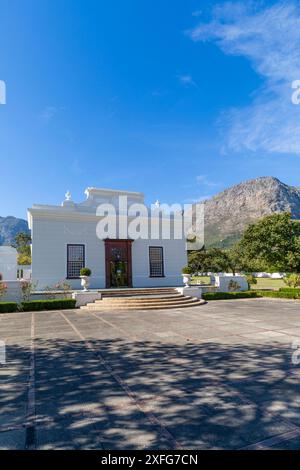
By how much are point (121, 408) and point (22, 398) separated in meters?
1.40

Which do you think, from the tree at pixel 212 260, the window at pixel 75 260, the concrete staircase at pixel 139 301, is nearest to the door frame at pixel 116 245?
the window at pixel 75 260

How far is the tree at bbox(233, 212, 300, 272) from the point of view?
37.3 m

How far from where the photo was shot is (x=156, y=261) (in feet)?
65.9

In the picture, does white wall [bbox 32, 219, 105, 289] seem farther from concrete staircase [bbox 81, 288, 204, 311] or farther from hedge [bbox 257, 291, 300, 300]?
hedge [bbox 257, 291, 300, 300]

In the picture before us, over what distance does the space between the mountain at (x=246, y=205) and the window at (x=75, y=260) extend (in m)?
136

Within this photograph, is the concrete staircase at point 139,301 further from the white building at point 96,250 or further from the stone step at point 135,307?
the white building at point 96,250

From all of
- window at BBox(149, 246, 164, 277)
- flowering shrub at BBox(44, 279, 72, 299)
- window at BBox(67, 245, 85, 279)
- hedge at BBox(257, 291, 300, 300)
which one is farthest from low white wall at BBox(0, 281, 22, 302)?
hedge at BBox(257, 291, 300, 300)

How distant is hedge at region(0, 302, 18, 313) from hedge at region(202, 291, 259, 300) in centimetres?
1030

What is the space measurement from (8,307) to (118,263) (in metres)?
7.32

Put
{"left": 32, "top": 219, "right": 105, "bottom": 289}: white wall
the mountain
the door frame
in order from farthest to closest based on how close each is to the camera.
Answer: the mountain
the door frame
{"left": 32, "top": 219, "right": 105, "bottom": 289}: white wall

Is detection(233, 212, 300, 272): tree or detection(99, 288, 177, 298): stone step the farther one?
detection(233, 212, 300, 272): tree

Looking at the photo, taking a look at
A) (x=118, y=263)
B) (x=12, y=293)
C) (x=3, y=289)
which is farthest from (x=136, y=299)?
(x=3, y=289)

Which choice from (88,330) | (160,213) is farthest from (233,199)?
(88,330)
